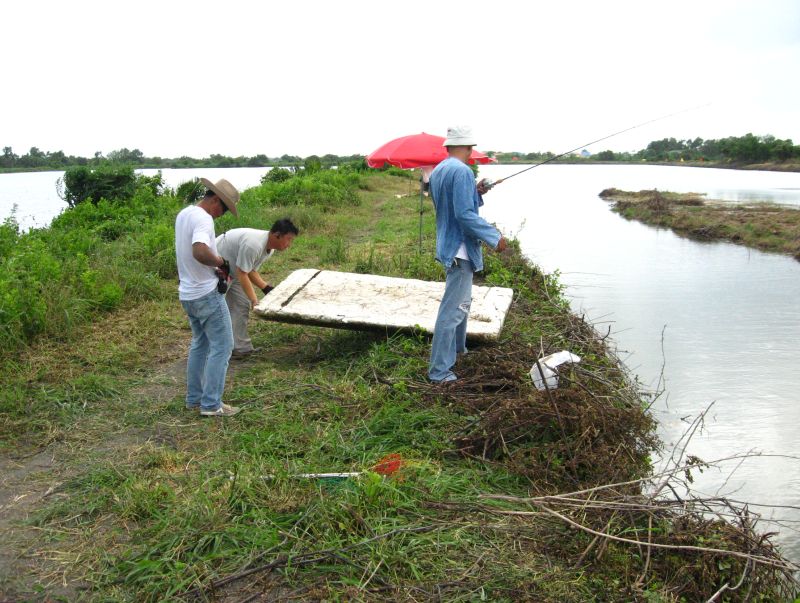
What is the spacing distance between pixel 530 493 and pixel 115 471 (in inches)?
87.6

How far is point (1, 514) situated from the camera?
127 inches

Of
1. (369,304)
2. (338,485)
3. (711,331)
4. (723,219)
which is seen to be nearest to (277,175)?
(723,219)

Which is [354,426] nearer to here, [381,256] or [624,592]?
[624,592]

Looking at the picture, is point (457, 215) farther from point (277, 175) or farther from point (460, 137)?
point (277, 175)

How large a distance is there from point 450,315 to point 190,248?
1.81 m

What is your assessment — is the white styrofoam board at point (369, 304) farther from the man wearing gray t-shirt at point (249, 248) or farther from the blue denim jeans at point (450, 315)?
the blue denim jeans at point (450, 315)

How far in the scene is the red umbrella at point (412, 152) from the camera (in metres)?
10.2

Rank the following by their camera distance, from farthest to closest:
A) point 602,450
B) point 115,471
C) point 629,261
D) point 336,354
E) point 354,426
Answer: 1. point 629,261
2. point 336,354
3. point 354,426
4. point 602,450
5. point 115,471

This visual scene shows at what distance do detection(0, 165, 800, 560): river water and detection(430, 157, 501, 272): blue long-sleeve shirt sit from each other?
7.85 ft

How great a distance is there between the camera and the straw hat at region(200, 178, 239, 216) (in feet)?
13.4

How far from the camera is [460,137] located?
182 inches

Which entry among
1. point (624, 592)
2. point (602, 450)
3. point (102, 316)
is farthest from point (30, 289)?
point (624, 592)

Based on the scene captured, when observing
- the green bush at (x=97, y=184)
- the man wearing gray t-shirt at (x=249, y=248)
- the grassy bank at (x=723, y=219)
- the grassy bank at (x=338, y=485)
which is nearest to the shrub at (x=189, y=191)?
the green bush at (x=97, y=184)

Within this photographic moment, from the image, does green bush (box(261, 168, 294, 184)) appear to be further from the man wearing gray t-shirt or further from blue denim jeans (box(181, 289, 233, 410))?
blue denim jeans (box(181, 289, 233, 410))
